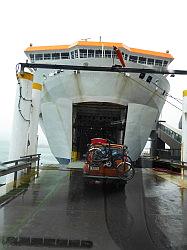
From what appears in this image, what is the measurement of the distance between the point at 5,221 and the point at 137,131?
1684cm

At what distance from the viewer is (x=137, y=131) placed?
21953 millimetres

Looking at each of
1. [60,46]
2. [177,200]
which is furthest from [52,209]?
[60,46]

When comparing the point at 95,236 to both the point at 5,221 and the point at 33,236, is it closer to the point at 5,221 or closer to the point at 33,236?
the point at 33,236

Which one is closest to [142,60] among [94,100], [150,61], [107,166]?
[150,61]

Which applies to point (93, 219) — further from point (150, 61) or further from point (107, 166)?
point (150, 61)

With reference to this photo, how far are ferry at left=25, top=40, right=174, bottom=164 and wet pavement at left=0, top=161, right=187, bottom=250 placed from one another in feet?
Result: 37.6

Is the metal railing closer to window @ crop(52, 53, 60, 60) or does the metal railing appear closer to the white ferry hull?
the white ferry hull

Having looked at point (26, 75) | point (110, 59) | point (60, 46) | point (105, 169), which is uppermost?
point (60, 46)

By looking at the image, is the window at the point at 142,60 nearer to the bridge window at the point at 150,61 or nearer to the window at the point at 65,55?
the bridge window at the point at 150,61

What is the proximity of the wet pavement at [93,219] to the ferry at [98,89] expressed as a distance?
11473 millimetres

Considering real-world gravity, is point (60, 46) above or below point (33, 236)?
above

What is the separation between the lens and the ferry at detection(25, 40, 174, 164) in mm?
20672

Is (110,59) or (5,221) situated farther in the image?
→ (110,59)

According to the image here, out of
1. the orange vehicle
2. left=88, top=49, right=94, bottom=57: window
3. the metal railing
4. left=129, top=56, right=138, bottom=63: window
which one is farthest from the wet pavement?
the metal railing
